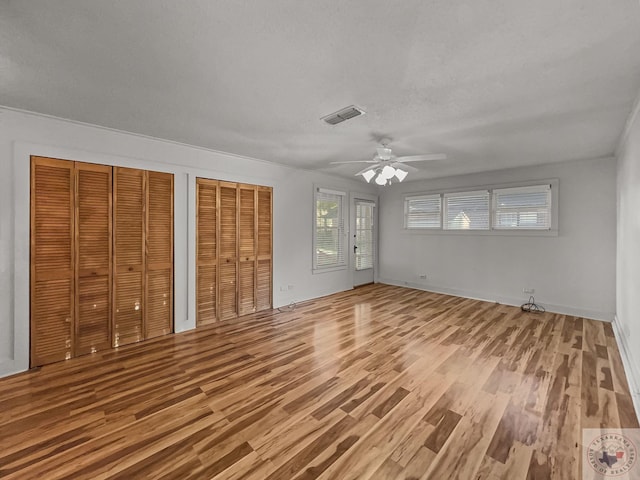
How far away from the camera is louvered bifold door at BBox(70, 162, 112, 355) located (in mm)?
3088

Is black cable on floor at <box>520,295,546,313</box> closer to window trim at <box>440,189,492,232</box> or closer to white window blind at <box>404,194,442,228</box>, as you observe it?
window trim at <box>440,189,492,232</box>

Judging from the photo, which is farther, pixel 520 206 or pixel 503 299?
pixel 503 299

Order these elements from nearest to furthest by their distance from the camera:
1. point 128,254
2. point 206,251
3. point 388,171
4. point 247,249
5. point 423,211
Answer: point 388,171, point 128,254, point 206,251, point 247,249, point 423,211

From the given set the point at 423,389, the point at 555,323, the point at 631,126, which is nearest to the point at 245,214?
the point at 423,389

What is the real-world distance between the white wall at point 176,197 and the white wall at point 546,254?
2.13 meters

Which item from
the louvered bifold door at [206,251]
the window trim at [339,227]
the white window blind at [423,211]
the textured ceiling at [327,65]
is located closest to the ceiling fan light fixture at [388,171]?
the textured ceiling at [327,65]

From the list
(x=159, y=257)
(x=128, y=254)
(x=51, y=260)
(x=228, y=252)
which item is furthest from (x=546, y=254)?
(x=51, y=260)

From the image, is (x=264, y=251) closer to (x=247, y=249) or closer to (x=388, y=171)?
(x=247, y=249)

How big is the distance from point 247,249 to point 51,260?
7.63ft

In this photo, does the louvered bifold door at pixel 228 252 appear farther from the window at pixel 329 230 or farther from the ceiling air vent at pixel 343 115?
the ceiling air vent at pixel 343 115

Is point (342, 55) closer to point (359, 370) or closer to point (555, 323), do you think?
point (359, 370)

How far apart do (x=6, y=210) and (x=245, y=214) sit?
2.60 meters

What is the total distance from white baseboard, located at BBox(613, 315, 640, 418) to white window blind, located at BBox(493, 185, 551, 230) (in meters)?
1.89

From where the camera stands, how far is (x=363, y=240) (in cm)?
687
